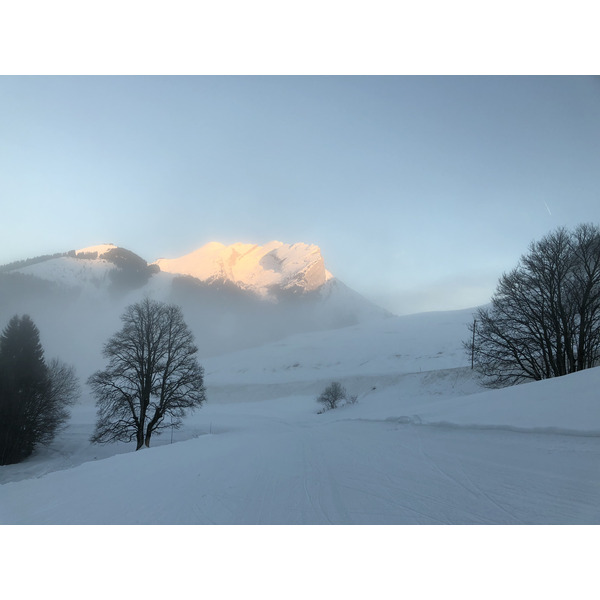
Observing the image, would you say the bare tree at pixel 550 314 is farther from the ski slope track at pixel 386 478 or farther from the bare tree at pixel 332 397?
the bare tree at pixel 332 397

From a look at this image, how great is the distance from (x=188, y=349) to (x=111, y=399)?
11.8 ft

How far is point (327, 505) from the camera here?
12.6 feet

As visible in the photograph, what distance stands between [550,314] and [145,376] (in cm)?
1839

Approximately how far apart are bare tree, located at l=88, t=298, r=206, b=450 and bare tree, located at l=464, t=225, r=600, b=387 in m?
14.6

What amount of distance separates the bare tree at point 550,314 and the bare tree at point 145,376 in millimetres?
14600

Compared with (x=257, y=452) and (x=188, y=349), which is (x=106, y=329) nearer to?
(x=188, y=349)

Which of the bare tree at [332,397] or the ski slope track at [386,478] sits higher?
the ski slope track at [386,478]

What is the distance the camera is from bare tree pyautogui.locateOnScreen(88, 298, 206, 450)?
13.1 meters

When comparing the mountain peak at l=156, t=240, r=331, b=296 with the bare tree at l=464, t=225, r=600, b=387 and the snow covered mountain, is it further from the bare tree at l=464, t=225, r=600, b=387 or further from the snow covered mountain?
the bare tree at l=464, t=225, r=600, b=387

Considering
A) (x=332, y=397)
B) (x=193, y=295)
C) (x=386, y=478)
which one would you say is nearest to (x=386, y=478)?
(x=386, y=478)

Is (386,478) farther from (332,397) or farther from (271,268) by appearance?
(271,268)

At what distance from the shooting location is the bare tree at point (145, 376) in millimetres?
13086

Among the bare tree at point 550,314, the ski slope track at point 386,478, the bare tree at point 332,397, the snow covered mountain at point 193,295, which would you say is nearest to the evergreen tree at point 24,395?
the snow covered mountain at point 193,295

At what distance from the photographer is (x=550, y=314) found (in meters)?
14.4
